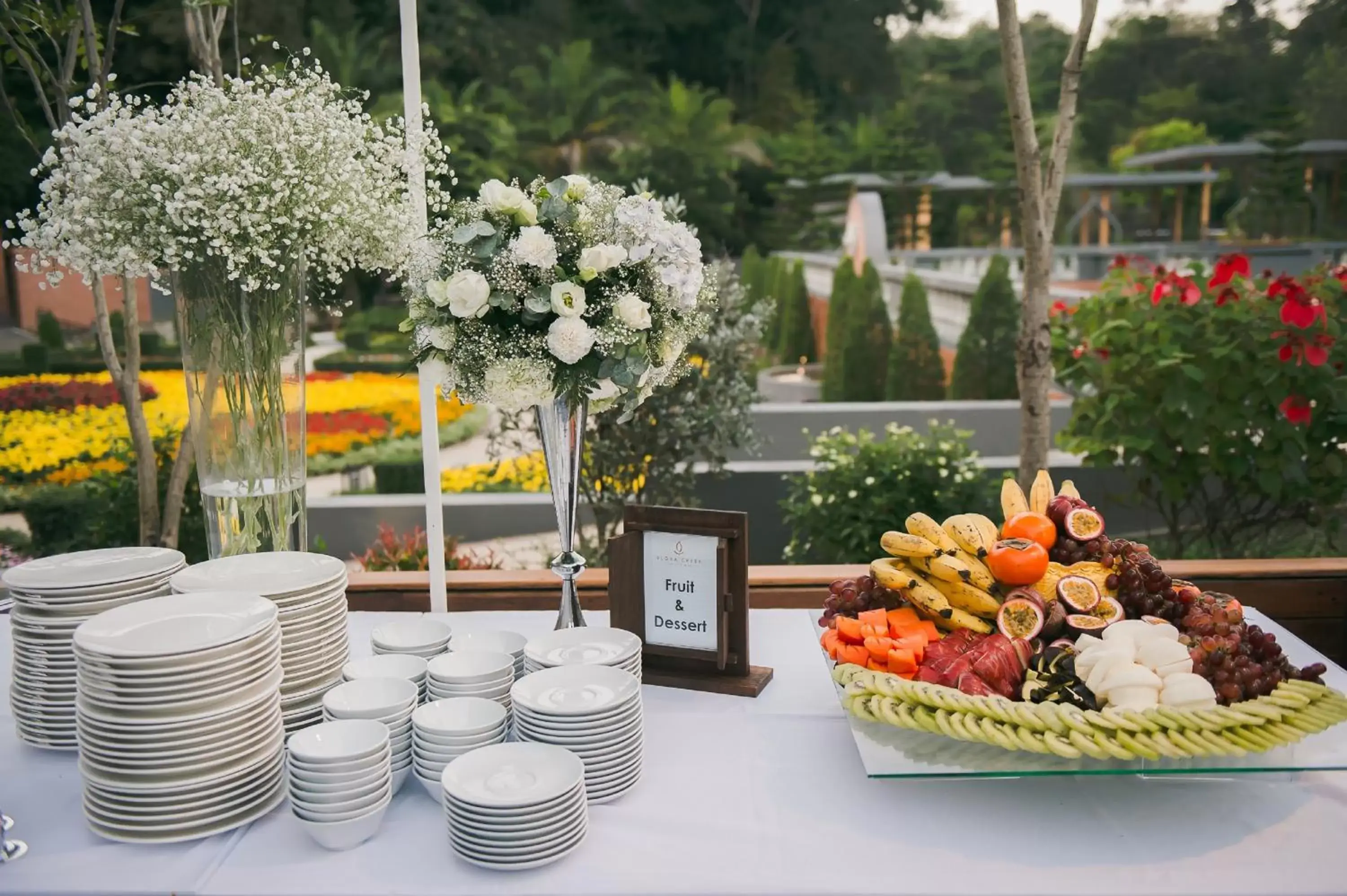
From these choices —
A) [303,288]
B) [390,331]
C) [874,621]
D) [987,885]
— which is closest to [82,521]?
[303,288]

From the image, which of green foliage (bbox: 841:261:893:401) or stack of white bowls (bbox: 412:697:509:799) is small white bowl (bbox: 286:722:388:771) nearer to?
stack of white bowls (bbox: 412:697:509:799)

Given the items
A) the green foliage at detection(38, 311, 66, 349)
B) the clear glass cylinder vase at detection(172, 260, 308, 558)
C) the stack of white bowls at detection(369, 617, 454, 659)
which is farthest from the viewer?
the green foliage at detection(38, 311, 66, 349)

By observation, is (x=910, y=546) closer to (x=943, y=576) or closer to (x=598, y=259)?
(x=943, y=576)

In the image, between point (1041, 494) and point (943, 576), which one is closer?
point (943, 576)

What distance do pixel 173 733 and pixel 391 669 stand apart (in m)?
0.27

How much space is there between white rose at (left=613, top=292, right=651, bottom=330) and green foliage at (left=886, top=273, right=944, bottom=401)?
608 centimetres

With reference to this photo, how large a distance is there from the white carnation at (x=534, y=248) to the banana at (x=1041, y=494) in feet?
2.40

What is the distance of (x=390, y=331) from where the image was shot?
33.8 ft

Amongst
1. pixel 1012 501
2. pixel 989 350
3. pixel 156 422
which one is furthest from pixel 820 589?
pixel 156 422

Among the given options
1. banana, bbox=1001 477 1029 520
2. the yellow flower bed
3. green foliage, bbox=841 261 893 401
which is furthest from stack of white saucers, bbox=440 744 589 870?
green foliage, bbox=841 261 893 401

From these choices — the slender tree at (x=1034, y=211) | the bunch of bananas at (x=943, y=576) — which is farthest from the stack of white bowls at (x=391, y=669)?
the slender tree at (x=1034, y=211)

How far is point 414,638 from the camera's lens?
4.05 feet

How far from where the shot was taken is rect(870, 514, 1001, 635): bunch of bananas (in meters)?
1.22

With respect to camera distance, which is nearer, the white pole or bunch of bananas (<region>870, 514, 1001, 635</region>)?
bunch of bananas (<region>870, 514, 1001, 635</region>)
